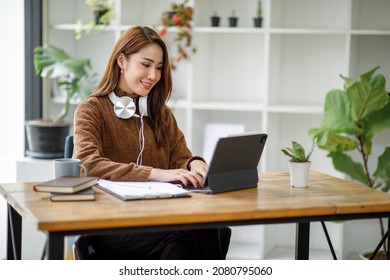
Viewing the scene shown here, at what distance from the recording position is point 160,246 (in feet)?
8.90

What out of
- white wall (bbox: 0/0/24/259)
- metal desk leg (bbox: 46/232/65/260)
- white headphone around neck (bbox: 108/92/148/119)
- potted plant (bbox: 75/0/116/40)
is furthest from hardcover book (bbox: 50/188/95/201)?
potted plant (bbox: 75/0/116/40)

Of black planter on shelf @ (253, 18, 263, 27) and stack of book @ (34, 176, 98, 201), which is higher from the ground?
black planter on shelf @ (253, 18, 263, 27)

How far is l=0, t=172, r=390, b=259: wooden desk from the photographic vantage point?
7.18 feet

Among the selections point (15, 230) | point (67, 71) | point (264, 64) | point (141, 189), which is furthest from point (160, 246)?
point (264, 64)

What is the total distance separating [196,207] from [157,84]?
97cm

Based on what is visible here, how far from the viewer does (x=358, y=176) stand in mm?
4195

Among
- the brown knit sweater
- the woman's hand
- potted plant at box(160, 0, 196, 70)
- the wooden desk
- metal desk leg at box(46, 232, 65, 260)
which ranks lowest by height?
metal desk leg at box(46, 232, 65, 260)

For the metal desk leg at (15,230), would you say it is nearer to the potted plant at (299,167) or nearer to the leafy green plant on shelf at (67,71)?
the potted plant at (299,167)

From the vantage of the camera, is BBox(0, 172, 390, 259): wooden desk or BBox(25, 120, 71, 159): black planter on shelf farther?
BBox(25, 120, 71, 159): black planter on shelf

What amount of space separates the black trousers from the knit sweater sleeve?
0.76 feet

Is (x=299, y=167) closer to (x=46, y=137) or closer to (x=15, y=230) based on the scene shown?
(x=15, y=230)

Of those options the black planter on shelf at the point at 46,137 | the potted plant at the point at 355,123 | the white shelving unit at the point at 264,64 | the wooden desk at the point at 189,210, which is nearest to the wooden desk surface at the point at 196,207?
the wooden desk at the point at 189,210

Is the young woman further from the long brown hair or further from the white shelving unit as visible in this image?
the white shelving unit

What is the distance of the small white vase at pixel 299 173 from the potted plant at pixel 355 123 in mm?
1314
